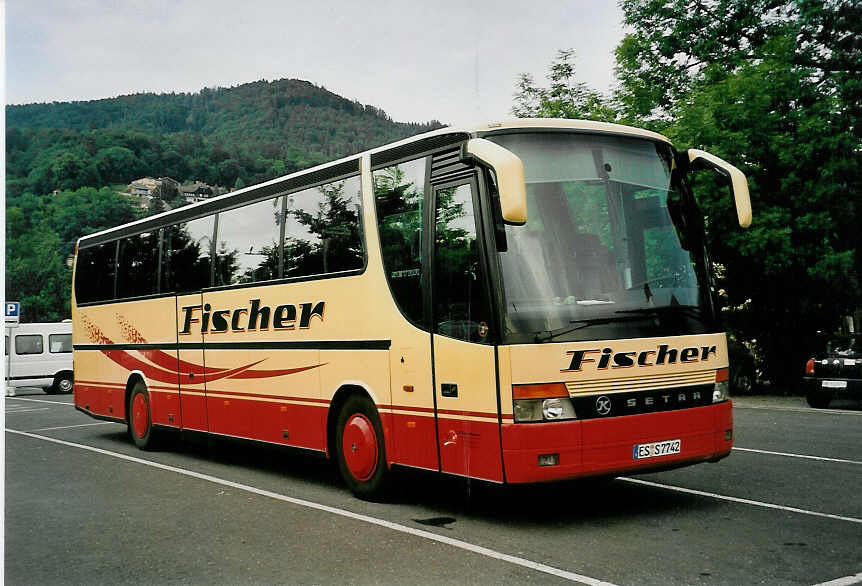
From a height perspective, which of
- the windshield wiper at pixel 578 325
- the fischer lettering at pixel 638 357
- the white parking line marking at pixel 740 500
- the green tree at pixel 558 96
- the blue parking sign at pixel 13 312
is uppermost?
the green tree at pixel 558 96

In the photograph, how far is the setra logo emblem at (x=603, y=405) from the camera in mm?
7559

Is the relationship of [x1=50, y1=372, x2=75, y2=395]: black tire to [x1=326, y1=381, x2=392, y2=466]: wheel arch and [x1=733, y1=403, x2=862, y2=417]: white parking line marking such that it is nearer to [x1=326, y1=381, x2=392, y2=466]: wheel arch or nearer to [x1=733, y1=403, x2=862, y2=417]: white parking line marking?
[x1=733, y1=403, x2=862, y2=417]: white parking line marking

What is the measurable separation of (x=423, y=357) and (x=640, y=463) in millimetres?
2011

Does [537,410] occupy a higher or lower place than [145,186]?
lower

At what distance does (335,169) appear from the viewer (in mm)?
10133

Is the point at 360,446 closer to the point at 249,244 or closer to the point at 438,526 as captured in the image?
the point at 438,526

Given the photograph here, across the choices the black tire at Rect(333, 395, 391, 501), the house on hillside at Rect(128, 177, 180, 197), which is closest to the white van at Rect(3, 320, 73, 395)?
the house on hillside at Rect(128, 177, 180, 197)

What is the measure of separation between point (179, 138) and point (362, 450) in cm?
5069

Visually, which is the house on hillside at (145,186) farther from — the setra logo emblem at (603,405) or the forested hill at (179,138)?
the setra logo emblem at (603,405)

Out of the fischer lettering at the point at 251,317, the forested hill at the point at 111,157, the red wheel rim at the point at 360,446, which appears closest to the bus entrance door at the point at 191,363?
the fischer lettering at the point at 251,317

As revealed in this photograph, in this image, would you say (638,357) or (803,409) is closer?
(638,357)

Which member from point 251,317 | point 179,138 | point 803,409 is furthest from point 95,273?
point 179,138

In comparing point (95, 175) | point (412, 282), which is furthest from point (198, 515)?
point (95, 175)

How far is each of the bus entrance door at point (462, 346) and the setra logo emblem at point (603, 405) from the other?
774mm
